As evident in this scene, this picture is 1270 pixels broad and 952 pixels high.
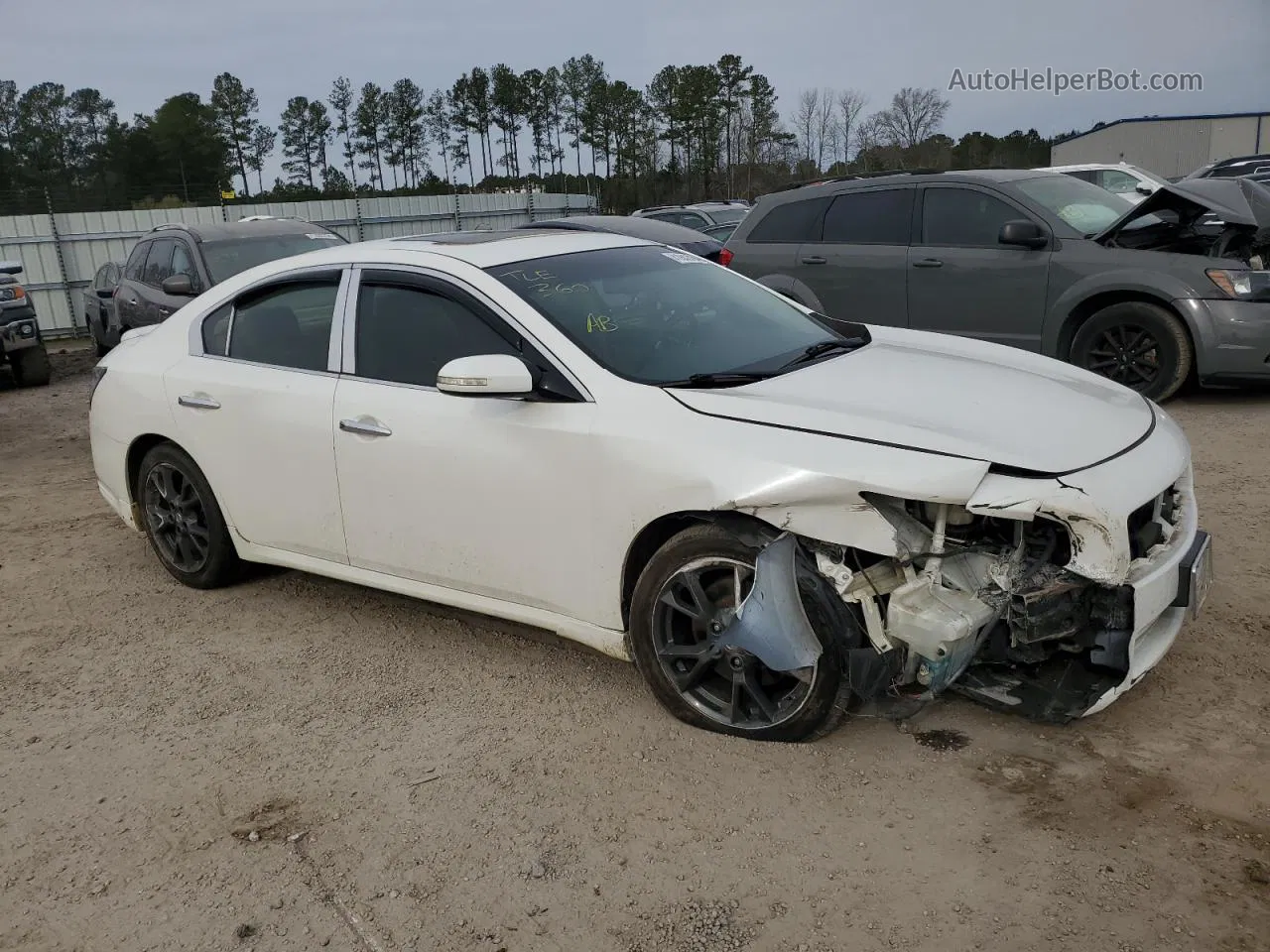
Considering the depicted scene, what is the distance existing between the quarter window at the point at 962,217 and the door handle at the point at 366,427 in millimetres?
5711

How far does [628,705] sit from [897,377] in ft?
5.01

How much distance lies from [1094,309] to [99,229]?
63.6 feet

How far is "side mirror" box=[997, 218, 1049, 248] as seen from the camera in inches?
307

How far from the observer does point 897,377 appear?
148 inches

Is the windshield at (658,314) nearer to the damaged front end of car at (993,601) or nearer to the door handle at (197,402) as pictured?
the damaged front end of car at (993,601)

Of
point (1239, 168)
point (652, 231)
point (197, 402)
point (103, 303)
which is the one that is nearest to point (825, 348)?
point (197, 402)

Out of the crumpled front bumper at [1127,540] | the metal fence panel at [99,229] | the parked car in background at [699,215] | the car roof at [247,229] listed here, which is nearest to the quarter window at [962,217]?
the crumpled front bumper at [1127,540]

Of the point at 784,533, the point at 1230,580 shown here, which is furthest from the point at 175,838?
the point at 1230,580

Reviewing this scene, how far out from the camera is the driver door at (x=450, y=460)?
12.0 feet

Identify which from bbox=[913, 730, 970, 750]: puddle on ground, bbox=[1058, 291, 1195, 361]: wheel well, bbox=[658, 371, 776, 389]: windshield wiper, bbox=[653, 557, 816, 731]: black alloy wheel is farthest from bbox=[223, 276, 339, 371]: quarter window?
bbox=[1058, 291, 1195, 361]: wheel well

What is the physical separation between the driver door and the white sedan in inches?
0.5

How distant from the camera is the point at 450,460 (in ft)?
12.7

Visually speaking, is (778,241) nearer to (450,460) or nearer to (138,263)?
(450,460)

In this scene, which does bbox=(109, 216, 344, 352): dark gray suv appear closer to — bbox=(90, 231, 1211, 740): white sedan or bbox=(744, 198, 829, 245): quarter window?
bbox=(744, 198, 829, 245): quarter window
